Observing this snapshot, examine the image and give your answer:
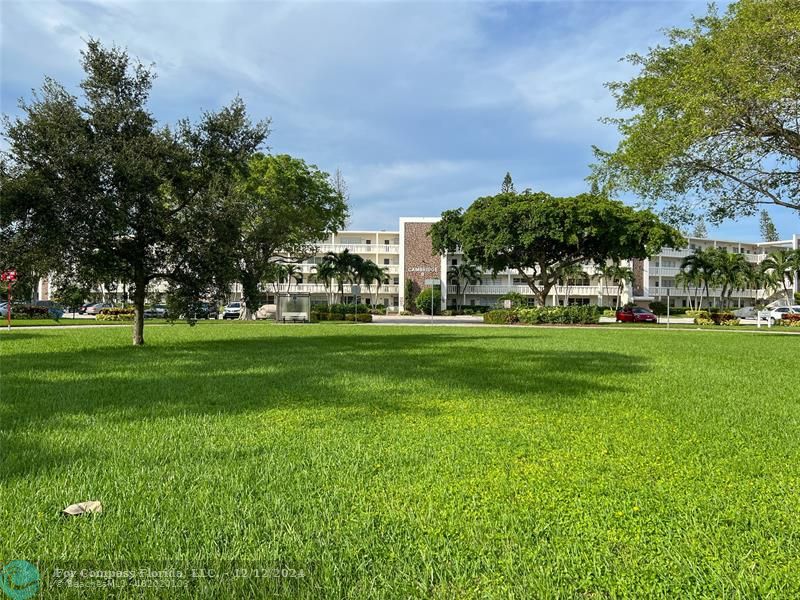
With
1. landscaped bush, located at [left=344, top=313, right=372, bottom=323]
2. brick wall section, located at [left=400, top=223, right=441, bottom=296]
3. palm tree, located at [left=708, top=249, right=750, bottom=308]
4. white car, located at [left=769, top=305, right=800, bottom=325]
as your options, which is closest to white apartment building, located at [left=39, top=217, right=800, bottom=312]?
brick wall section, located at [left=400, top=223, right=441, bottom=296]

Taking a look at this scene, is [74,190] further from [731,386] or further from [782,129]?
[782,129]

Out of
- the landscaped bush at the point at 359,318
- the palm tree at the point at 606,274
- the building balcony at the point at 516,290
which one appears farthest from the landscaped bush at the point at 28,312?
the palm tree at the point at 606,274

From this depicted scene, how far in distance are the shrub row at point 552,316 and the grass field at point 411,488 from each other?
27698 millimetres

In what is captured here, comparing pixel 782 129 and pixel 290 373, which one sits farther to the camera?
pixel 782 129

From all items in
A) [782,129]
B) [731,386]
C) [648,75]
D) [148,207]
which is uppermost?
[648,75]

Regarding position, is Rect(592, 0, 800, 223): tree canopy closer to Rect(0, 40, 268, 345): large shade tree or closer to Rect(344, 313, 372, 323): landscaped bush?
Rect(0, 40, 268, 345): large shade tree

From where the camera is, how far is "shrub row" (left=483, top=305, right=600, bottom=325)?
1364 inches

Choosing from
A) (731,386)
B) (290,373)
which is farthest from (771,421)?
(290,373)

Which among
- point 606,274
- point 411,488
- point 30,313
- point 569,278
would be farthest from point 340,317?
point 569,278

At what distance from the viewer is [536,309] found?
35344 millimetres

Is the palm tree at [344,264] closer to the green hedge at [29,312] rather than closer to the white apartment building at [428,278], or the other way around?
the white apartment building at [428,278]

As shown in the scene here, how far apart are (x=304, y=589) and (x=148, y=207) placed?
1259 cm

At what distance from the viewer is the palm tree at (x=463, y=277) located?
219 feet

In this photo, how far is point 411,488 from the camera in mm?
3422
